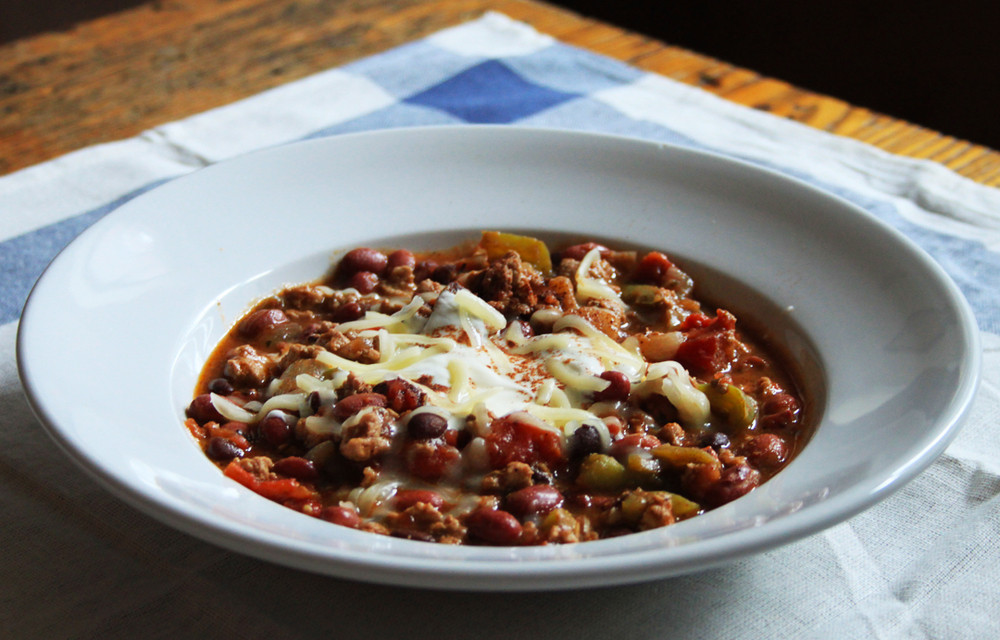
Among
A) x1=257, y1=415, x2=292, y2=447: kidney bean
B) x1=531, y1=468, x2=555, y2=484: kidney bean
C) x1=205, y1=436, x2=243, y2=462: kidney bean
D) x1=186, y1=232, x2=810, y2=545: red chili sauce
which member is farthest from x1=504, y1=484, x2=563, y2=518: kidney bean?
x1=205, y1=436, x2=243, y2=462: kidney bean

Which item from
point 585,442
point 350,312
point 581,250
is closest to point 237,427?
point 350,312

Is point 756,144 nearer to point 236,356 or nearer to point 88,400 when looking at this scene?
point 236,356

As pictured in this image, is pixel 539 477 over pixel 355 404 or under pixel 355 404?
under

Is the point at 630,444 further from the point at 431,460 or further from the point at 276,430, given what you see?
the point at 276,430

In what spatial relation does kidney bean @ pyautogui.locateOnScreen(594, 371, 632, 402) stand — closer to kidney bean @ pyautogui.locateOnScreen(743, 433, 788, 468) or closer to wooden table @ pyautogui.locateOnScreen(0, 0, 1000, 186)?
kidney bean @ pyautogui.locateOnScreen(743, 433, 788, 468)

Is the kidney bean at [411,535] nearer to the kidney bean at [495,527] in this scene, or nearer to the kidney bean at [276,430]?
the kidney bean at [495,527]

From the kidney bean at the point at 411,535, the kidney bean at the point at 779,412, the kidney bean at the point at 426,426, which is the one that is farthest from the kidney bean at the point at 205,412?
the kidney bean at the point at 779,412
